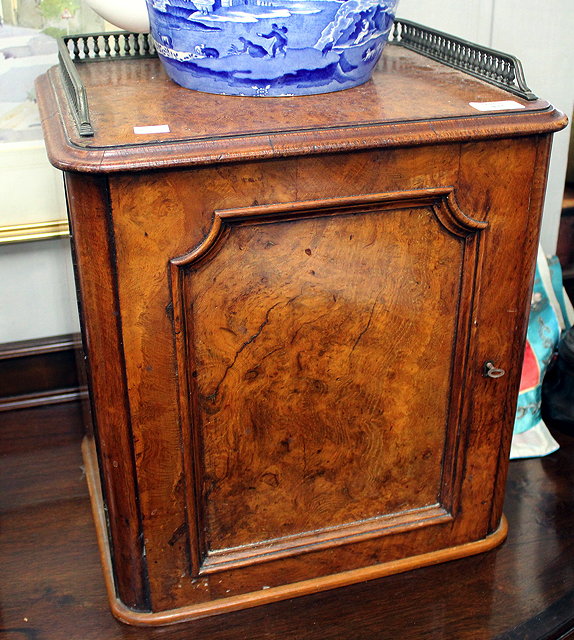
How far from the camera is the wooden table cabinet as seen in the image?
43.1 inches

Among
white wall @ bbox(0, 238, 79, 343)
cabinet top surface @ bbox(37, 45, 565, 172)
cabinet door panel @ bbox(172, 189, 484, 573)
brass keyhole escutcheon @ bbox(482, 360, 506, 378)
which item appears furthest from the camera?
white wall @ bbox(0, 238, 79, 343)

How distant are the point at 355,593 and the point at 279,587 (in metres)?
0.14

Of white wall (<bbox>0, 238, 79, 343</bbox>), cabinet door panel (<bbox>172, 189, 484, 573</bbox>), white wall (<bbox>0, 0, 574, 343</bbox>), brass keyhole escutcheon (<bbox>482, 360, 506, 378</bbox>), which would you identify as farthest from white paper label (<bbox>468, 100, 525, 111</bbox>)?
white wall (<bbox>0, 238, 79, 343</bbox>)

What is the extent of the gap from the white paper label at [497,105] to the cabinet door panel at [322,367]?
140 mm

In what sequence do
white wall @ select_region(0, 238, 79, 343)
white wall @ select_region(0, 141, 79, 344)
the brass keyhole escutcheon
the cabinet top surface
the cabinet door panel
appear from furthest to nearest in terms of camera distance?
1. white wall @ select_region(0, 238, 79, 343)
2. white wall @ select_region(0, 141, 79, 344)
3. the brass keyhole escutcheon
4. the cabinet door panel
5. the cabinet top surface

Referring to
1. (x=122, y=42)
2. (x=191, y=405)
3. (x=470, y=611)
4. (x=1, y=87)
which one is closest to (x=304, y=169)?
(x=191, y=405)

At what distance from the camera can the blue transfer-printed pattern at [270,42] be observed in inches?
44.5

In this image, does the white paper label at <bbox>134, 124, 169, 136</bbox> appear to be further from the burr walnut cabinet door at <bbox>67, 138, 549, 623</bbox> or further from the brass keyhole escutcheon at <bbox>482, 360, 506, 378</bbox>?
the brass keyhole escutcheon at <bbox>482, 360, 506, 378</bbox>

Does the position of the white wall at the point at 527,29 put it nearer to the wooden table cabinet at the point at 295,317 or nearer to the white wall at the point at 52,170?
the white wall at the point at 52,170

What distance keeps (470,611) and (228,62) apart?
990 millimetres

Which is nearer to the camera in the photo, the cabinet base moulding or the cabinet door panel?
the cabinet door panel

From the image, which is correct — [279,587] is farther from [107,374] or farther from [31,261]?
[31,261]

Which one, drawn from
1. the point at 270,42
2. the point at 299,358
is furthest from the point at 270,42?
the point at 299,358

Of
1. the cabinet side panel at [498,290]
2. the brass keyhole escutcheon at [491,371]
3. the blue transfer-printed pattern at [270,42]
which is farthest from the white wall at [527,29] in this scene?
the brass keyhole escutcheon at [491,371]
